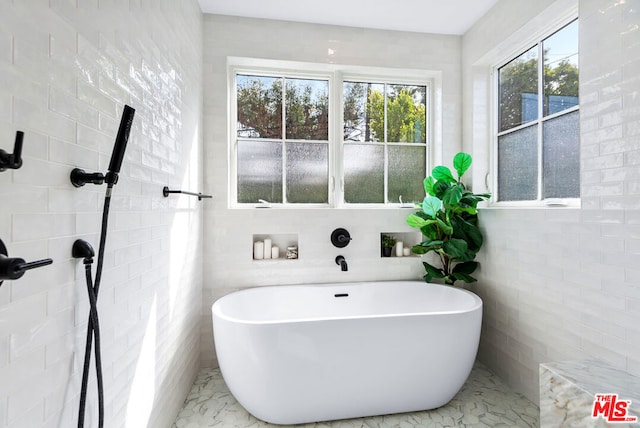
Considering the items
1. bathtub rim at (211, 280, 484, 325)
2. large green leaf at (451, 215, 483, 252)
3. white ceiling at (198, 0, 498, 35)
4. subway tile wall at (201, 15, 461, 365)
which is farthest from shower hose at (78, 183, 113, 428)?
→ large green leaf at (451, 215, 483, 252)

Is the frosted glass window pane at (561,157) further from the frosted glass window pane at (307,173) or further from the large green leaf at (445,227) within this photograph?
the frosted glass window pane at (307,173)

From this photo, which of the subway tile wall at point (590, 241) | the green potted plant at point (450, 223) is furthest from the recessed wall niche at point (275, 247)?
the subway tile wall at point (590, 241)

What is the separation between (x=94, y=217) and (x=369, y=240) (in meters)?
1.97

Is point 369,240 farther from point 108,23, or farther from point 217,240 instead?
point 108,23

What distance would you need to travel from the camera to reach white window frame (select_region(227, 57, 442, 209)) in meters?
2.57

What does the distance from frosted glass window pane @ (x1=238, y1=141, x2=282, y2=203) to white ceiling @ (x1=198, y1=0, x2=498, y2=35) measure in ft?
3.20

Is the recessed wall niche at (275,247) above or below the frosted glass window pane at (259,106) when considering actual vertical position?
below

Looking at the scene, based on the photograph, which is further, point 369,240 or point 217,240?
point 369,240

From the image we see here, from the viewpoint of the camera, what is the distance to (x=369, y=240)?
2.61 metres

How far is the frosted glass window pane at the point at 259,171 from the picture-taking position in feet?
8.54

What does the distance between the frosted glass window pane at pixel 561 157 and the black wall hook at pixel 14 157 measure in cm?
239

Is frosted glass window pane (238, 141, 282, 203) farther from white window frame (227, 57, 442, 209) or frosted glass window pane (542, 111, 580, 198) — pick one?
frosted glass window pane (542, 111, 580, 198)

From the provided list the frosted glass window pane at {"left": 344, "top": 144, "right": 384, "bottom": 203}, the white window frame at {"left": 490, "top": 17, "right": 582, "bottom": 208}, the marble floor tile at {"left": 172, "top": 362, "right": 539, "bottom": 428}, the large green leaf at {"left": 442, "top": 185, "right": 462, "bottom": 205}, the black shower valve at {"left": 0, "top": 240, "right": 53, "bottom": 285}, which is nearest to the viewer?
the black shower valve at {"left": 0, "top": 240, "right": 53, "bottom": 285}

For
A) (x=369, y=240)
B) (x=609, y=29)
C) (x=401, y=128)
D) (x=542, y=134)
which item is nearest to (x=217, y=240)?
(x=369, y=240)
